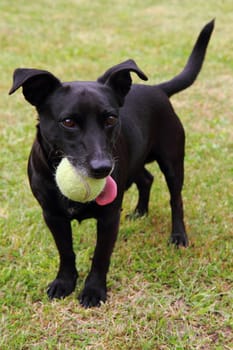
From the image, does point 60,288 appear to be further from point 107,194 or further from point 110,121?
point 110,121

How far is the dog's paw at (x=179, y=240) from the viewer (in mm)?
3670

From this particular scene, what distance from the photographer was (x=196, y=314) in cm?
299

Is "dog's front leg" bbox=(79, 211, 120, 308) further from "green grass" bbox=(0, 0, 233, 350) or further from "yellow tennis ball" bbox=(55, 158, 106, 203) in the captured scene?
"yellow tennis ball" bbox=(55, 158, 106, 203)

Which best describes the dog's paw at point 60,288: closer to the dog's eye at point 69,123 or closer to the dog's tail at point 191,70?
the dog's eye at point 69,123

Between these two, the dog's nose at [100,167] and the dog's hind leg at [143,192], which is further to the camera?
the dog's hind leg at [143,192]

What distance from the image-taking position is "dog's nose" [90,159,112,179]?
7.75 ft

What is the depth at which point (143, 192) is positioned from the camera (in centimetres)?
A: 398

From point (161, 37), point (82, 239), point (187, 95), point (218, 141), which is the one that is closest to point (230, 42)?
point (161, 37)

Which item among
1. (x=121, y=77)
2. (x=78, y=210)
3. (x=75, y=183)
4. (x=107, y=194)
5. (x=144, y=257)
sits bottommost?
(x=144, y=257)

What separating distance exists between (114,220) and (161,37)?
6.74 m

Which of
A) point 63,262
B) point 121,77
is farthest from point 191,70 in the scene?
point 63,262

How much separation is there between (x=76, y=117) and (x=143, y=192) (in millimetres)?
1609

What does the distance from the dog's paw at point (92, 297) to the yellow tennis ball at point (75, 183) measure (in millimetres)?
723

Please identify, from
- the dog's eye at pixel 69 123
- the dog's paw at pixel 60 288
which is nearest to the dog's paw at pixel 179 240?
the dog's paw at pixel 60 288
